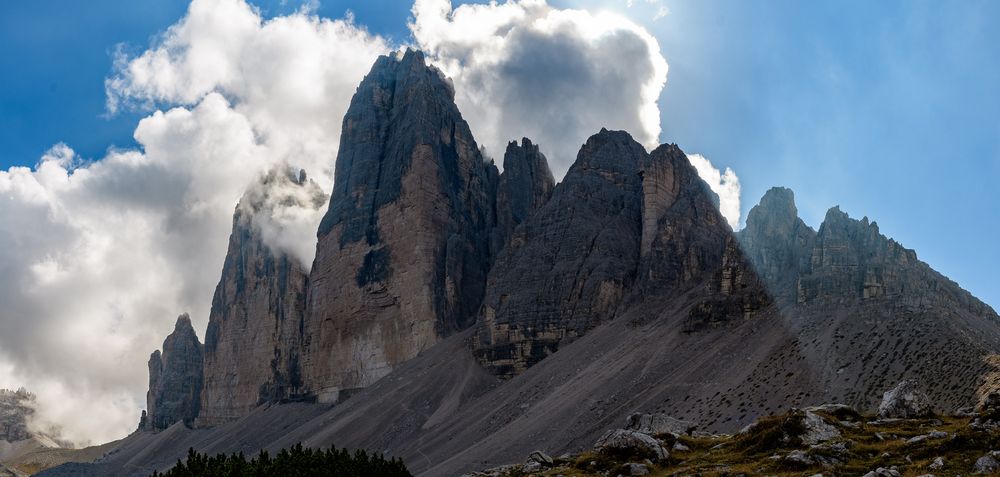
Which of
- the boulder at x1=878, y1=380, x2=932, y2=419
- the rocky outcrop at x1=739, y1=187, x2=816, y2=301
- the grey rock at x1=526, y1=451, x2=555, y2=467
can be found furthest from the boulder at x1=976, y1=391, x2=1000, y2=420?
the rocky outcrop at x1=739, y1=187, x2=816, y2=301

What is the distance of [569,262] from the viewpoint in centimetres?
14438

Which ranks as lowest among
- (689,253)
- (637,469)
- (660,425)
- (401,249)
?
(637,469)

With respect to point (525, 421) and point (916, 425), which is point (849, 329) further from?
point (916, 425)

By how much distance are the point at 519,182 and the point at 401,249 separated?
28.7 m

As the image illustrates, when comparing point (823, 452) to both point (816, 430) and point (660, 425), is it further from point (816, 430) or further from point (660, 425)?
point (660, 425)

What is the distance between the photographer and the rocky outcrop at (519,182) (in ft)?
604

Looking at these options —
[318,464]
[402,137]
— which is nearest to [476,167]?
[402,137]

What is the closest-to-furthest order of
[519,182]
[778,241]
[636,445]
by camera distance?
[636,445]
[778,241]
[519,182]

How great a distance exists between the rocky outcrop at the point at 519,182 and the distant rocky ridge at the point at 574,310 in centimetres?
39

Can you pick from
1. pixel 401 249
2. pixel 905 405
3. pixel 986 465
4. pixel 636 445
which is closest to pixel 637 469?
pixel 636 445

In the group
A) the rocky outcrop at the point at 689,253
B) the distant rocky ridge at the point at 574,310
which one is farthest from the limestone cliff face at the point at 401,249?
the rocky outcrop at the point at 689,253

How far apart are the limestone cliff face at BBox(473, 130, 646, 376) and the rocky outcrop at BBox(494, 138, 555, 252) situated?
79.4 ft

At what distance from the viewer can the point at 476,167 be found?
193875 mm

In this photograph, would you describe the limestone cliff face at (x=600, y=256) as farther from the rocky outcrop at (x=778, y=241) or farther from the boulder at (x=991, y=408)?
the boulder at (x=991, y=408)
